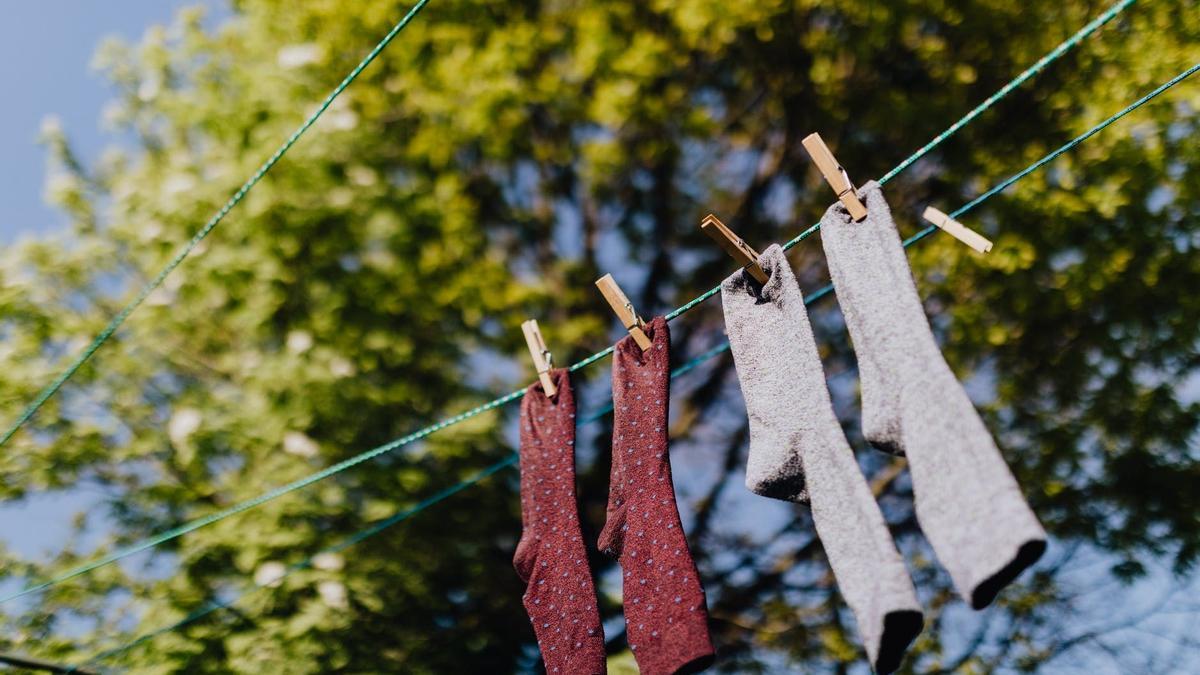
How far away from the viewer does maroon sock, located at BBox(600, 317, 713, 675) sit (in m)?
2.00

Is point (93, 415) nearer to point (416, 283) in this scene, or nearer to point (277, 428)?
point (277, 428)

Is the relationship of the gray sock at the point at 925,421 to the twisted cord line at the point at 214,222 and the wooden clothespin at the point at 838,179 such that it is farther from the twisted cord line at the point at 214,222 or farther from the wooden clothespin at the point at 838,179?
the twisted cord line at the point at 214,222

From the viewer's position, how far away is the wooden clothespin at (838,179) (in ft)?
6.99

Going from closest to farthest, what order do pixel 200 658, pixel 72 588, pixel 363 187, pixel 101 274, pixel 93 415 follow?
pixel 200 658
pixel 72 588
pixel 93 415
pixel 363 187
pixel 101 274

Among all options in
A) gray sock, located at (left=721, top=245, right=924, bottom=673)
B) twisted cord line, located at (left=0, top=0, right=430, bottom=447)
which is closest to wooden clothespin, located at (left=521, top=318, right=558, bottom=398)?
gray sock, located at (left=721, top=245, right=924, bottom=673)

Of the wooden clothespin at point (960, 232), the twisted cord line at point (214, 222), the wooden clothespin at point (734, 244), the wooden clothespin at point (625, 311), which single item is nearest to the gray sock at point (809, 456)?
the wooden clothespin at point (734, 244)

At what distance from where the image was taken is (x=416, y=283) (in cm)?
492

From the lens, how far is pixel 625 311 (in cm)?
255

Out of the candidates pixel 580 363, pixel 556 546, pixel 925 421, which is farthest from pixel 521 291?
pixel 925 421

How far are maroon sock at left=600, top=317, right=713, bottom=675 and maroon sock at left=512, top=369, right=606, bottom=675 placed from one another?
12 cm

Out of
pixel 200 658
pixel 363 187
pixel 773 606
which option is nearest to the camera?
pixel 200 658

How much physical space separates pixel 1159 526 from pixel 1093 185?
188 cm

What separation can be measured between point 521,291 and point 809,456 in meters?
3.28

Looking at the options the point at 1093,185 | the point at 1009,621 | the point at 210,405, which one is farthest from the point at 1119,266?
the point at 210,405
